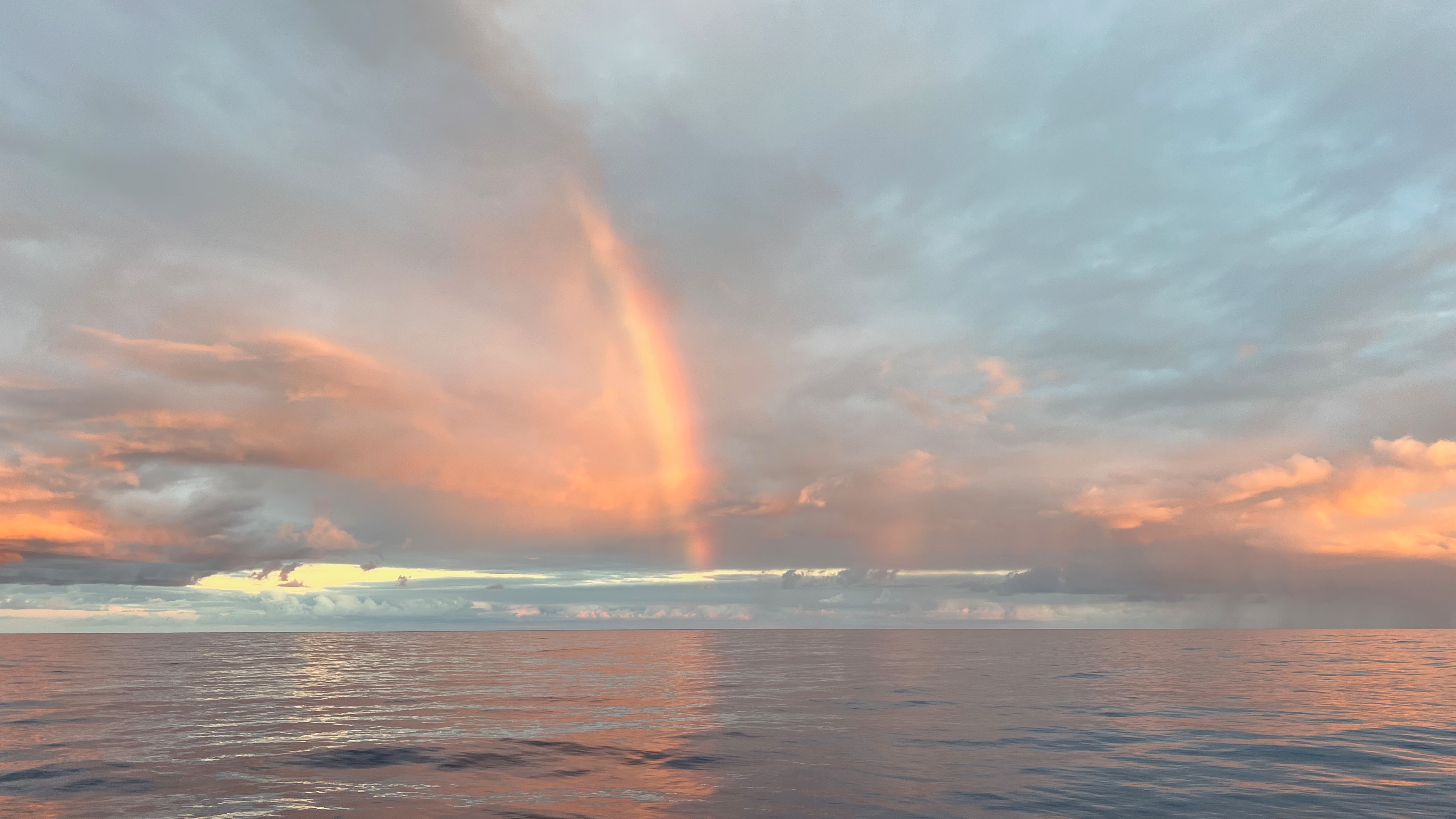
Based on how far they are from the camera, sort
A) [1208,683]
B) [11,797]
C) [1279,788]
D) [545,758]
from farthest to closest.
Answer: [1208,683]
[545,758]
[1279,788]
[11,797]

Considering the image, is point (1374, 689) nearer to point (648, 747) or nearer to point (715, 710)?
point (715, 710)

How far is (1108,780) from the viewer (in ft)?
95.3

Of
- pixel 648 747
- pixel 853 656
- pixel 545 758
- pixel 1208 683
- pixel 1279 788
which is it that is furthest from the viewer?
pixel 853 656

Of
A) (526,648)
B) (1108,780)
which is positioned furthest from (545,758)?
(526,648)

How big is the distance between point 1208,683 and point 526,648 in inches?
5616

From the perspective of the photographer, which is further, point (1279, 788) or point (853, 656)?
point (853, 656)

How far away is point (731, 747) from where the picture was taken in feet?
119

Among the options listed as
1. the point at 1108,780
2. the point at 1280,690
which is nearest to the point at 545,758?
the point at 1108,780

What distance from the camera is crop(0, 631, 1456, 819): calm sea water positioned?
25.2 meters

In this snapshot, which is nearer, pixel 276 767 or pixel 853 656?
pixel 276 767

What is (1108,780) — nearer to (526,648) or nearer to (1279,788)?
(1279,788)

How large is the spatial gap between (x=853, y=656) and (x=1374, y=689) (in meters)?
78.3

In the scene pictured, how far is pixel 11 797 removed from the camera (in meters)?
25.5

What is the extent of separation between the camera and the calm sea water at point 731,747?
25250 millimetres
